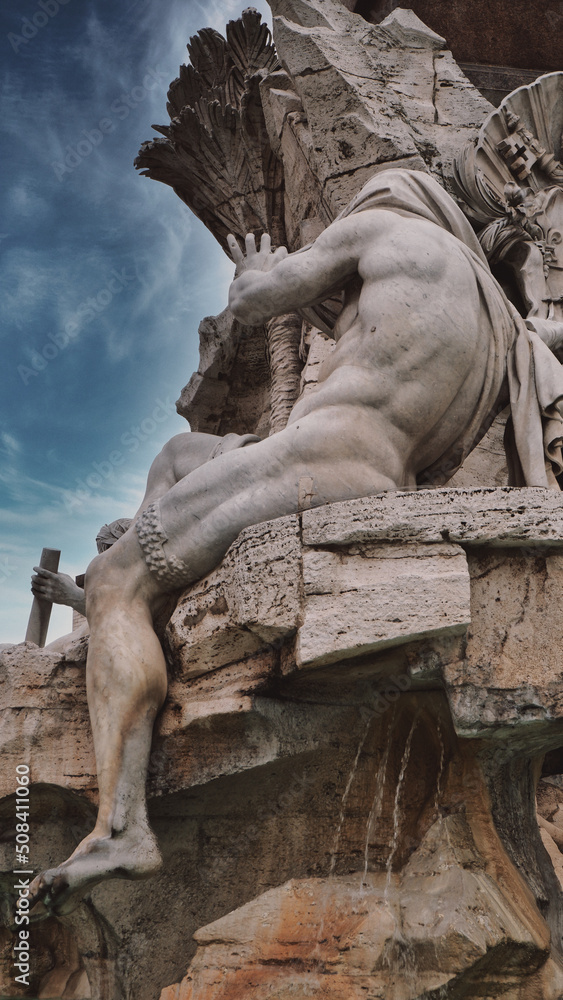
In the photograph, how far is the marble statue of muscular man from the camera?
3.30 metres

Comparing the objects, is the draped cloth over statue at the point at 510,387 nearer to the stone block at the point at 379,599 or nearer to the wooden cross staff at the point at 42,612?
the stone block at the point at 379,599

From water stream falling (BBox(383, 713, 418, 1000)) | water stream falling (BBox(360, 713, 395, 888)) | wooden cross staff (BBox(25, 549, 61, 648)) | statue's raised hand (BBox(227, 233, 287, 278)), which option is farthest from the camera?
wooden cross staff (BBox(25, 549, 61, 648))

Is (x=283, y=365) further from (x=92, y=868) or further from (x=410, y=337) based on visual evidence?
(x=92, y=868)

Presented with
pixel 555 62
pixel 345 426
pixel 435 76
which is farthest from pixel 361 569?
pixel 555 62

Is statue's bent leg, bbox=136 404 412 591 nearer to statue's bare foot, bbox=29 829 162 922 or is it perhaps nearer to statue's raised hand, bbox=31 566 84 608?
statue's bare foot, bbox=29 829 162 922

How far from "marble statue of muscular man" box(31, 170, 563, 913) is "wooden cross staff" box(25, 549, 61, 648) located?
3.44 ft

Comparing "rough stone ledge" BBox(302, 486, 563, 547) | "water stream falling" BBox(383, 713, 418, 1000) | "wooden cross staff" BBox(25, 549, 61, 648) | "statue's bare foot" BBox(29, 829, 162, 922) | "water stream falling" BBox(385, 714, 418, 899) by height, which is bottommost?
"water stream falling" BBox(383, 713, 418, 1000)

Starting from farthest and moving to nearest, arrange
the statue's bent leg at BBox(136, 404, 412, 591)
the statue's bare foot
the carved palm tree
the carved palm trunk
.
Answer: the carved palm tree < the carved palm trunk < the statue's bent leg at BBox(136, 404, 412, 591) < the statue's bare foot

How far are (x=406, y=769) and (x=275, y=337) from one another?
3.23 meters

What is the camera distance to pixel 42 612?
4668 millimetres

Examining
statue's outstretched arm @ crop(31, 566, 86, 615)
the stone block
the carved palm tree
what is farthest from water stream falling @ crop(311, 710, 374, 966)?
the carved palm tree

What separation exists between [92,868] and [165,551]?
45.8 inches

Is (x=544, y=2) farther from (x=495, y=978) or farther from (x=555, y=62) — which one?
(x=495, y=978)

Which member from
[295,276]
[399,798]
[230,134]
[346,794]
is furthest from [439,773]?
[230,134]
